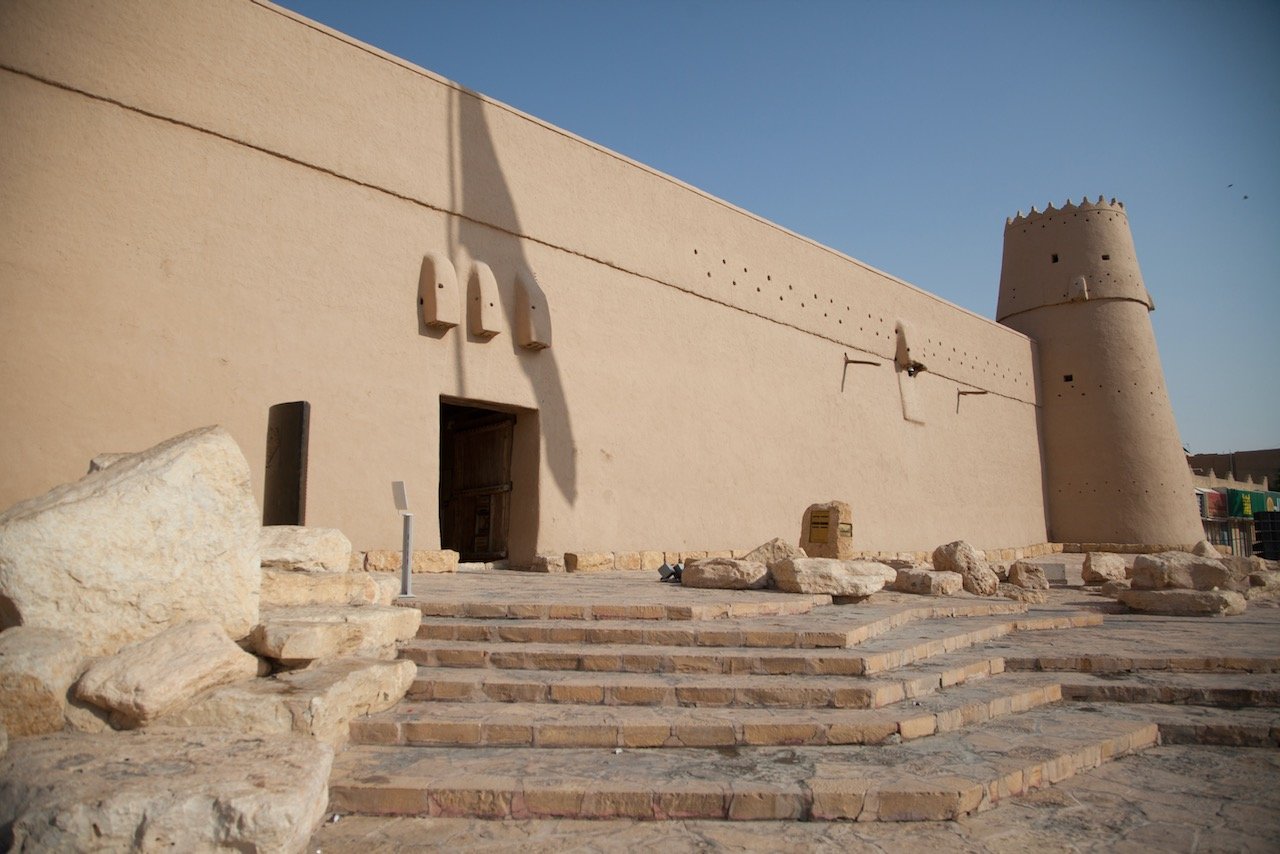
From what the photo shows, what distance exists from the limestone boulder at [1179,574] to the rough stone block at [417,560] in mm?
6670

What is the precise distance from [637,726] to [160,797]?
5.63 ft

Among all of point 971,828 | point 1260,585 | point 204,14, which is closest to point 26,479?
point 204,14

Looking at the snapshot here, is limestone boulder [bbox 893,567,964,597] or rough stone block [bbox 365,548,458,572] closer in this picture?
limestone boulder [bbox 893,567,964,597]

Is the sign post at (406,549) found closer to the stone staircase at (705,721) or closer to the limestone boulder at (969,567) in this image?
the stone staircase at (705,721)

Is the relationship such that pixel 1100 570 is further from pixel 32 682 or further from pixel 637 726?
pixel 32 682

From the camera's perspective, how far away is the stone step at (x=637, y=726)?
3.49 meters

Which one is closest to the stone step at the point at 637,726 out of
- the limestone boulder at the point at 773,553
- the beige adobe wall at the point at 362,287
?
the limestone boulder at the point at 773,553

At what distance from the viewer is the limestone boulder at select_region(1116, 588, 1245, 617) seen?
739 cm

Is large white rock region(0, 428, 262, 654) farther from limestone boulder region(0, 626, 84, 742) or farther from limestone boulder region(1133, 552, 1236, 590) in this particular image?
limestone boulder region(1133, 552, 1236, 590)

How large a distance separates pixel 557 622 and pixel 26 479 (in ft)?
14.0

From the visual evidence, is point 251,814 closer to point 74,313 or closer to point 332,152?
point 74,313

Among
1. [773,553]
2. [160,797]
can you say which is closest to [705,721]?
[160,797]

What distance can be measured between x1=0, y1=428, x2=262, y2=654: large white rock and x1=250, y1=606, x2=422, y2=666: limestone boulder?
19 centimetres

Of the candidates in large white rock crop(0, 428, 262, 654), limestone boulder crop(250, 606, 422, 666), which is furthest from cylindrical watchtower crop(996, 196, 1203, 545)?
large white rock crop(0, 428, 262, 654)
